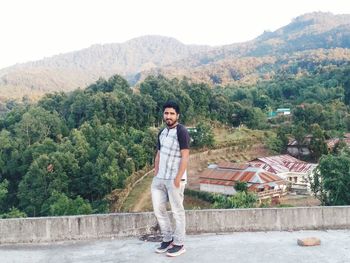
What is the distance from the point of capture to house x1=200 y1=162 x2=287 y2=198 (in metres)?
26.7

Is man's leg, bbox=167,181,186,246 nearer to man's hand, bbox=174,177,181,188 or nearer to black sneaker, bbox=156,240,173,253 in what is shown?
man's hand, bbox=174,177,181,188

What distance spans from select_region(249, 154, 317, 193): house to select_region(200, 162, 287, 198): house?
45.3 inches

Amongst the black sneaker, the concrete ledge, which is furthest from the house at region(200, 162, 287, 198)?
the black sneaker

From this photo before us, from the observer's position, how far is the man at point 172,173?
14.4 ft

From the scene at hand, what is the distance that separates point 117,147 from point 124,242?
968 inches

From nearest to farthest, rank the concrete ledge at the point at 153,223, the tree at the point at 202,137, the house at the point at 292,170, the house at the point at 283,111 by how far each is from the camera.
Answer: the concrete ledge at the point at 153,223
the house at the point at 292,170
the tree at the point at 202,137
the house at the point at 283,111

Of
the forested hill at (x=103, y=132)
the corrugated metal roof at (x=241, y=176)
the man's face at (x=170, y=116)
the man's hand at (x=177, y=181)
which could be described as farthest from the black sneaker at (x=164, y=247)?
the corrugated metal roof at (x=241, y=176)

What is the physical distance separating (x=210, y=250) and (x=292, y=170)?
27477mm

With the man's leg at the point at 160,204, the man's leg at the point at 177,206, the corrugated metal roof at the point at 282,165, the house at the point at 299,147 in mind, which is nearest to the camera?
the man's leg at the point at 177,206

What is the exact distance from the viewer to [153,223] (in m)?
5.57

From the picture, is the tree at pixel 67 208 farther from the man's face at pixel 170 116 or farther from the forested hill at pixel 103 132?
the man's face at pixel 170 116

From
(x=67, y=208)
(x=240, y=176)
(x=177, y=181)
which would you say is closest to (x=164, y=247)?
(x=177, y=181)

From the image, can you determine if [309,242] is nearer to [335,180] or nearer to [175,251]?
[175,251]

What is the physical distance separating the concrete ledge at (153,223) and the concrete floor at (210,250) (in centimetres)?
14
